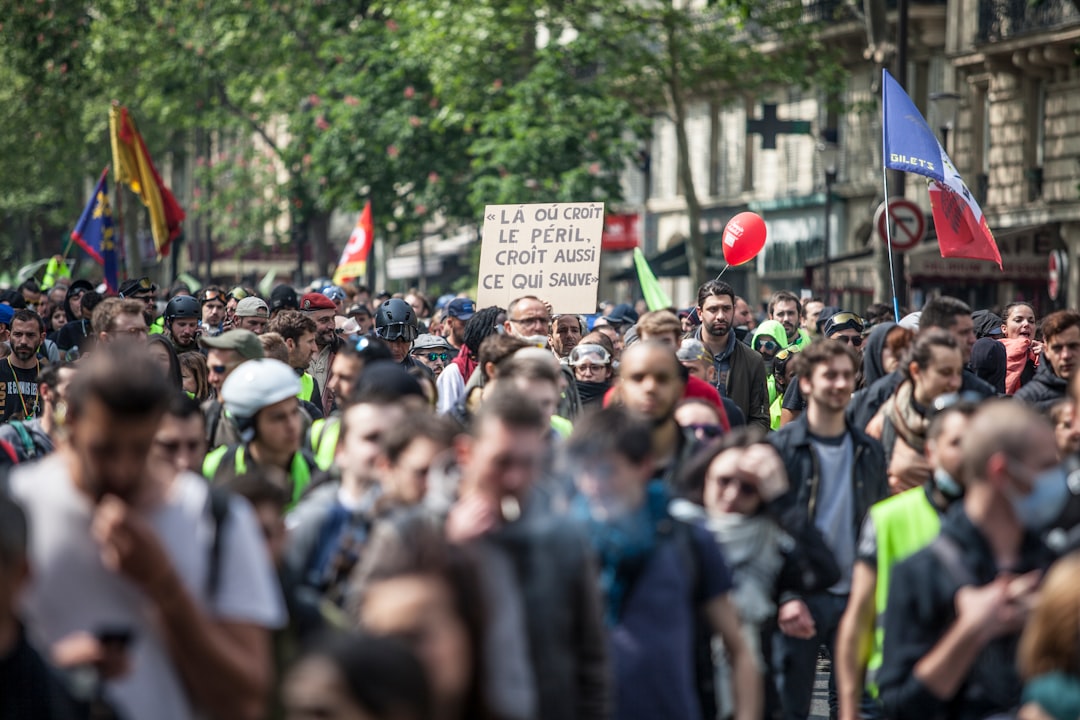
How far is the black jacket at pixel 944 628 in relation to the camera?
14.8ft

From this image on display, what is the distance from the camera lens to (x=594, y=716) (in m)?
4.12

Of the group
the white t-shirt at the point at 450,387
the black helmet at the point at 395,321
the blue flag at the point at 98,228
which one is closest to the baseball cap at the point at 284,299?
the black helmet at the point at 395,321

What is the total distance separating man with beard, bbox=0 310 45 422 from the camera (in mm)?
10359

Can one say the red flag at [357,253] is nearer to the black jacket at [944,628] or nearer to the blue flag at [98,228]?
the blue flag at [98,228]

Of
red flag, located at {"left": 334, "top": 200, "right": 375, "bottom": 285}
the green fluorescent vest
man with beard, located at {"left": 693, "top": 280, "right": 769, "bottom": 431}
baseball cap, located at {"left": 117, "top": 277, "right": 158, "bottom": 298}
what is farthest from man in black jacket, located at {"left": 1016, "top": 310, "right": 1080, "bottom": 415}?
red flag, located at {"left": 334, "top": 200, "right": 375, "bottom": 285}

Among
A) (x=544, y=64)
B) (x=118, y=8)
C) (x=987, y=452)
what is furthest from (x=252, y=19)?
(x=987, y=452)

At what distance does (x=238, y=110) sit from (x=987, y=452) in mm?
35873

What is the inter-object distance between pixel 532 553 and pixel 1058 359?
16.7 feet

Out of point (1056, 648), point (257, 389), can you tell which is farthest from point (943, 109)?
point (1056, 648)

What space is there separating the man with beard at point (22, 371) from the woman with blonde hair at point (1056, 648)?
7.39 m

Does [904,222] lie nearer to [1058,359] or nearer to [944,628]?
[1058,359]

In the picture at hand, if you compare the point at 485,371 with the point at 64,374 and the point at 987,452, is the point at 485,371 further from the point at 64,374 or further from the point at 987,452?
the point at 987,452

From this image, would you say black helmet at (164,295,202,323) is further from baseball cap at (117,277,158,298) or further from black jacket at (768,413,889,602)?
black jacket at (768,413,889,602)

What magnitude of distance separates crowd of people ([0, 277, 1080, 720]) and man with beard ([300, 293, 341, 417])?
3705 mm
